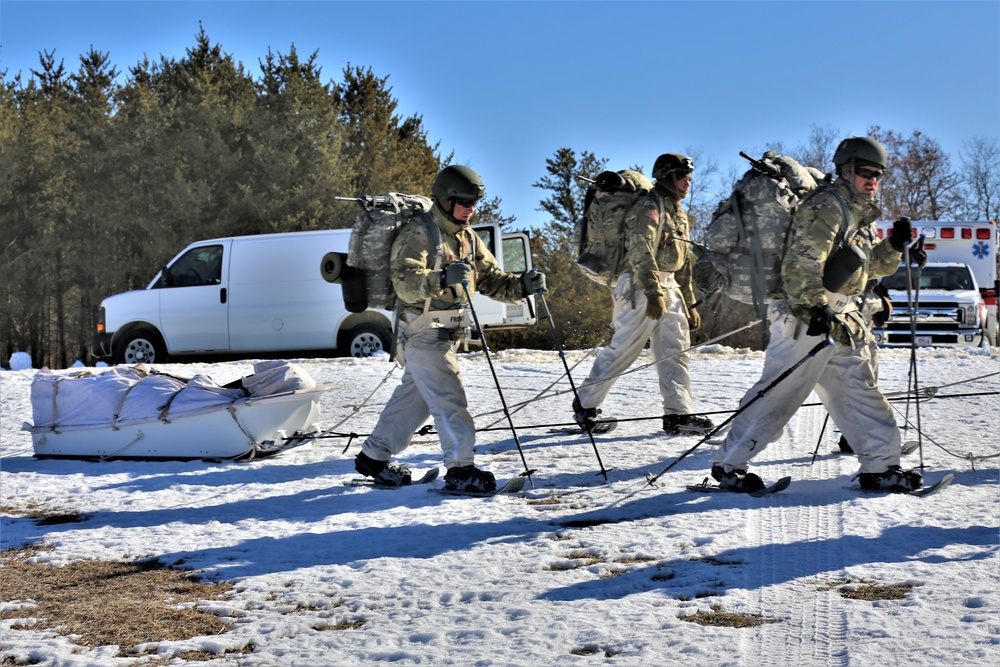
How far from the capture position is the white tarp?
8672 mm

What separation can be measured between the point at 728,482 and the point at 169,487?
3626mm

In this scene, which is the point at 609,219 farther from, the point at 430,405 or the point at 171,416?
the point at 171,416

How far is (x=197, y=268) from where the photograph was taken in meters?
17.8

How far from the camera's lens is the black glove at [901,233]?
22.5 feet

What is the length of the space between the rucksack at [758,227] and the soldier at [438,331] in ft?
3.96

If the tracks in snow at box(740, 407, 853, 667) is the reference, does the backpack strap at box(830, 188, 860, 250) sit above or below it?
above

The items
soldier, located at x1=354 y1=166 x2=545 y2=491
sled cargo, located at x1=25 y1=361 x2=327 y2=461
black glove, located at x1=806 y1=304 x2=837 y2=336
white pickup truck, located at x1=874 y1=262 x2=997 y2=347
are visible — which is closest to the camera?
black glove, located at x1=806 y1=304 x2=837 y2=336

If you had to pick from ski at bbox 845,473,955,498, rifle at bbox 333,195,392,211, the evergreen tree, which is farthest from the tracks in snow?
the evergreen tree

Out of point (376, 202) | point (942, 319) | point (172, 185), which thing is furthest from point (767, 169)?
point (172, 185)

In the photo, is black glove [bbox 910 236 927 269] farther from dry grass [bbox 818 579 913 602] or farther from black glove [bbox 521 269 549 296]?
dry grass [bbox 818 579 913 602]

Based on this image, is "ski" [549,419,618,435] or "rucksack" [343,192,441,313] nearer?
"rucksack" [343,192,441,313]

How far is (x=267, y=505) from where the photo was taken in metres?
7.08

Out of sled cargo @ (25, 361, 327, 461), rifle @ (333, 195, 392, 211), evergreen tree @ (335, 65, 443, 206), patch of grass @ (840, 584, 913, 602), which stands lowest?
patch of grass @ (840, 584, 913, 602)

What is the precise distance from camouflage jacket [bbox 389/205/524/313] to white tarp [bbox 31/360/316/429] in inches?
83.7
